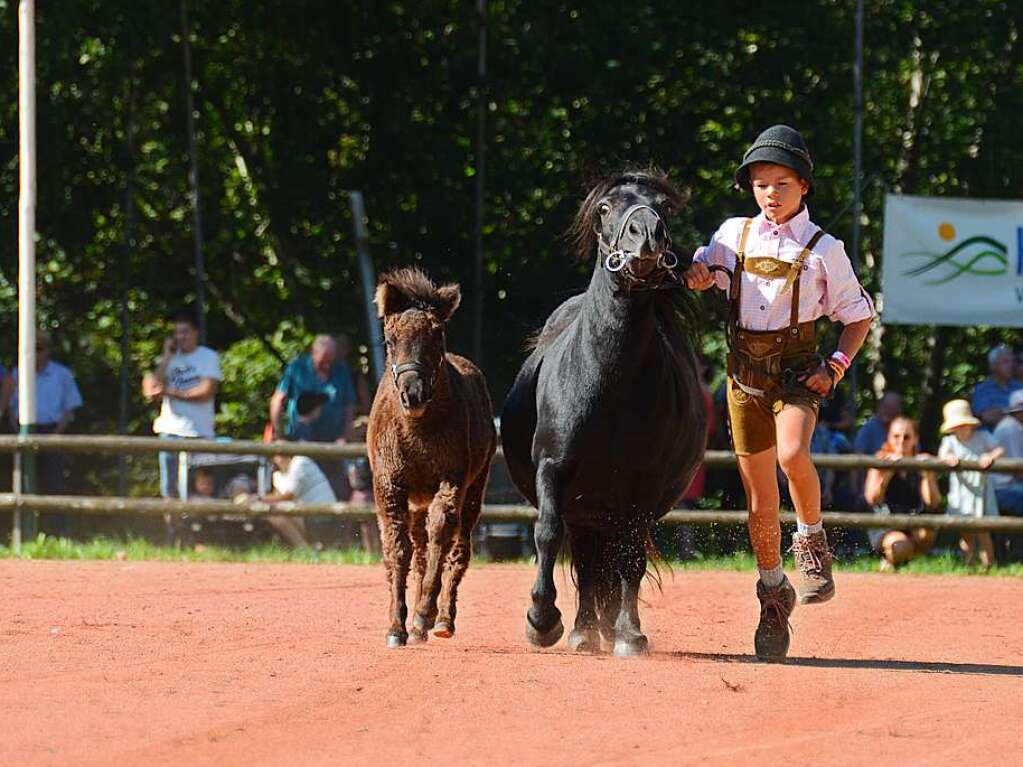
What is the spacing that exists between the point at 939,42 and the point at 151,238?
28.9 feet

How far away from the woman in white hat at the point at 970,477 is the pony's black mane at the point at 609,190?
647cm

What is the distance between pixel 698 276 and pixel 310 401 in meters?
7.67

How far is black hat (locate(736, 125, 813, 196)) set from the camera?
7.34 metres

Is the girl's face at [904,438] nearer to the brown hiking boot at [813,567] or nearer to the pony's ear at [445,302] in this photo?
the brown hiking boot at [813,567]

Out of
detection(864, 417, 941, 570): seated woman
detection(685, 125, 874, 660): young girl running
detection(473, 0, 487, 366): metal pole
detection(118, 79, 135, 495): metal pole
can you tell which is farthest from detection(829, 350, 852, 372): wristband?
detection(118, 79, 135, 495): metal pole

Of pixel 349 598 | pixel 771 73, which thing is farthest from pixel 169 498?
pixel 771 73

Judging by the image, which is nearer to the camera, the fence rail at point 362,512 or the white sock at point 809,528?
the white sock at point 809,528

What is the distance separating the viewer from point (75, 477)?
782 inches

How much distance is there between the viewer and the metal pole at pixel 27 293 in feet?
45.5

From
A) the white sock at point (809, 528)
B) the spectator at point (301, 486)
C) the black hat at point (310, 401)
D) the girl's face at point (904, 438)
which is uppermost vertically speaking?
the black hat at point (310, 401)

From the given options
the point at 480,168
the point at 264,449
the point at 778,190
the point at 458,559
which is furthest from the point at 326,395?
the point at 778,190

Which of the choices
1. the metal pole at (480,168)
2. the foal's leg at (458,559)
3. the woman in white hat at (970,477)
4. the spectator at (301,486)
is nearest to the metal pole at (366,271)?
the metal pole at (480,168)

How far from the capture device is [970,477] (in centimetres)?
1379

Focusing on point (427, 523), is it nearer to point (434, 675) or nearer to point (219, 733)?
point (434, 675)
